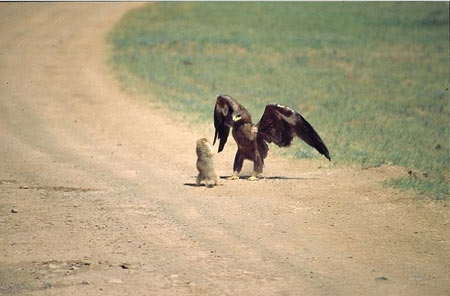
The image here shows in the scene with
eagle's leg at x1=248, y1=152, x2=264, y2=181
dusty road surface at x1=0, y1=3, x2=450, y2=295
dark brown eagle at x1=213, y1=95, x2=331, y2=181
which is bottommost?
dusty road surface at x1=0, y1=3, x2=450, y2=295

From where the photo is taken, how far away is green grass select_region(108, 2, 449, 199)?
15930mm

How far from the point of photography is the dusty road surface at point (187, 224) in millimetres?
6426

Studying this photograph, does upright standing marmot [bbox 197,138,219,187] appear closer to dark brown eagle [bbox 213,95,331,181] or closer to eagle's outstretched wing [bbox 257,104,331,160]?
dark brown eagle [bbox 213,95,331,181]

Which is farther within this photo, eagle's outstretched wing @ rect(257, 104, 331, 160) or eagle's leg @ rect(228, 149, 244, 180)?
eagle's leg @ rect(228, 149, 244, 180)

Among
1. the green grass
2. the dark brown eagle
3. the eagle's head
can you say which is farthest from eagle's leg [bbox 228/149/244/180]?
the green grass

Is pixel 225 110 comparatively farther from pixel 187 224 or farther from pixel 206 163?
pixel 187 224

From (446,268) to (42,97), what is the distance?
571 inches

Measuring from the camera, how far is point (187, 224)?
8148 millimetres

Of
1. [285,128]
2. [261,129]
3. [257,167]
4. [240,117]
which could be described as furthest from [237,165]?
[285,128]

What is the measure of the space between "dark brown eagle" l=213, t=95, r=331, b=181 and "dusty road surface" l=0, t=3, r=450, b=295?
0.46m

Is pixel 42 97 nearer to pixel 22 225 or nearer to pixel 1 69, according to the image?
pixel 1 69

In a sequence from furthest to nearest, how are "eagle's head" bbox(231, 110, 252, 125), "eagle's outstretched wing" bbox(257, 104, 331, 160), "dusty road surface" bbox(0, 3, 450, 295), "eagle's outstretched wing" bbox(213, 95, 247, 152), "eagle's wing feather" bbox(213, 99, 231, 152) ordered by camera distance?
"eagle's wing feather" bbox(213, 99, 231, 152)
"eagle's outstretched wing" bbox(213, 95, 247, 152)
"eagle's head" bbox(231, 110, 252, 125)
"eagle's outstretched wing" bbox(257, 104, 331, 160)
"dusty road surface" bbox(0, 3, 450, 295)

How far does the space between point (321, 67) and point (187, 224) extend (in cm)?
2034

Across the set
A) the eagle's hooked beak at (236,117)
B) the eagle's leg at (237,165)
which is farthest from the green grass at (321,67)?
the eagle's hooked beak at (236,117)
